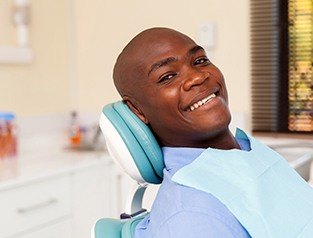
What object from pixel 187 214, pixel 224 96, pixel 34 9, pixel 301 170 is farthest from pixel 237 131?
pixel 34 9

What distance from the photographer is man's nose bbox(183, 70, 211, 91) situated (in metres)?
0.90

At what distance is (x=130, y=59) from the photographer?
95 centimetres

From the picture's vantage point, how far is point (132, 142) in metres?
0.93

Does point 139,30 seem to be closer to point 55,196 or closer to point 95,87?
point 95,87

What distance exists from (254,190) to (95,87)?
1885mm

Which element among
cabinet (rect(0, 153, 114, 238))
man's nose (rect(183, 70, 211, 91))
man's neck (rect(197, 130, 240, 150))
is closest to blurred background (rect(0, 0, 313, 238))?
cabinet (rect(0, 153, 114, 238))

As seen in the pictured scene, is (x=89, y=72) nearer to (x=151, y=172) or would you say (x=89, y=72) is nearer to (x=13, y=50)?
(x=13, y=50)

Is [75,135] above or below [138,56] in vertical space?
below

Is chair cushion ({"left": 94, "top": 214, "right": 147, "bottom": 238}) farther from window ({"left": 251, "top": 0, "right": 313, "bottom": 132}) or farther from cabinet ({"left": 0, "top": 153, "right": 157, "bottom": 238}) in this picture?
window ({"left": 251, "top": 0, "right": 313, "bottom": 132})

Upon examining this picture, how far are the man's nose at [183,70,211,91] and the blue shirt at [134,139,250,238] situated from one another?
0.64ft

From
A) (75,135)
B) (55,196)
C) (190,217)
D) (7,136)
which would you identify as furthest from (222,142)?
(75,135)

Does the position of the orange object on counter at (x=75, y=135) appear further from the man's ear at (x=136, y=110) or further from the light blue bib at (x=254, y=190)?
the light blue bib at (x=254, y=190)

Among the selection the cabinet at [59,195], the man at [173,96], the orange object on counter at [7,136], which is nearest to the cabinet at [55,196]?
the cabinet at [59,195]

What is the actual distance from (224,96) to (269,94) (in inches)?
51.8
